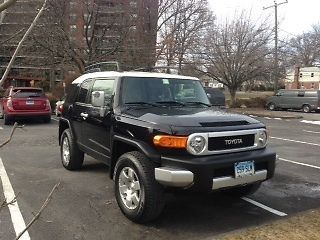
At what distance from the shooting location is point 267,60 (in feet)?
116

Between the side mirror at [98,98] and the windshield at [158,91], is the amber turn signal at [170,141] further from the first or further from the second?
the side mirror at [98,98]

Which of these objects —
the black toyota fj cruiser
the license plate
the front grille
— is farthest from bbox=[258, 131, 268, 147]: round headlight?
the license plate

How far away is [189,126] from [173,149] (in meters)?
0.32

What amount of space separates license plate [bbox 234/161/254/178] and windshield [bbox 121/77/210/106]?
1.57 m

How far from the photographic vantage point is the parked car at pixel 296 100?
31.6 meters

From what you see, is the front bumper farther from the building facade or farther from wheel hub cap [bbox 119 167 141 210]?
the building facade

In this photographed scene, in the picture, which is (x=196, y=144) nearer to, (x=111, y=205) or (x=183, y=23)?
(x=111, y=205)

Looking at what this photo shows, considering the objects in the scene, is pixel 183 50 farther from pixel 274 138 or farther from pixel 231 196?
pixel 231 196

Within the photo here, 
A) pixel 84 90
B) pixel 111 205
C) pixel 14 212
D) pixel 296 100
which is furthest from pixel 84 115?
pixel 296 100

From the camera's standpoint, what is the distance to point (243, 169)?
4.97m

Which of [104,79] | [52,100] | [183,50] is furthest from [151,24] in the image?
[104,79]

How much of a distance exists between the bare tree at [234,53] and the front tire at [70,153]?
27.2 m

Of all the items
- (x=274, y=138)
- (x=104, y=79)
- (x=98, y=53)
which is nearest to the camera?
(x=104, y=79)

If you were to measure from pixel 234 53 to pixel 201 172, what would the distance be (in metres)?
30.8
